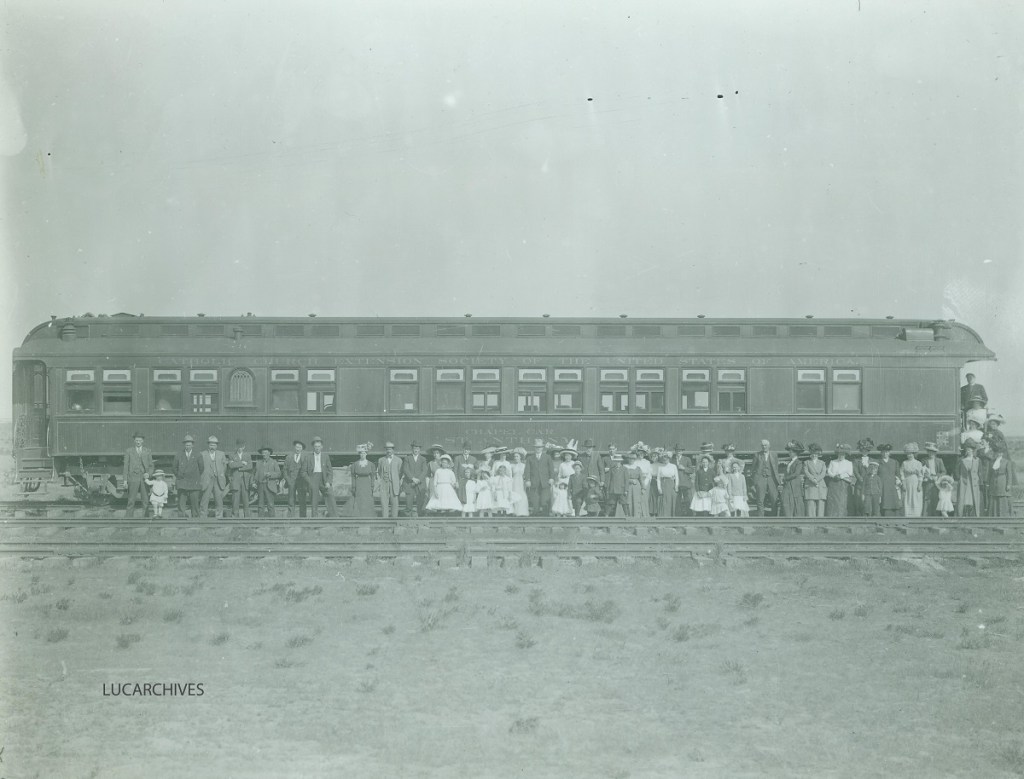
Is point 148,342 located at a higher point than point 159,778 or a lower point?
higher

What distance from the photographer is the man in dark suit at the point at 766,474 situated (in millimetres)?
15953

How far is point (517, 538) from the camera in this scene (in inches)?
506

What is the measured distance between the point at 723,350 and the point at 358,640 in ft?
38.2

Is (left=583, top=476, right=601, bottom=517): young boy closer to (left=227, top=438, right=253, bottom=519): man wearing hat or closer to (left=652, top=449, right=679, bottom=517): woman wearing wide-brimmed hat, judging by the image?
(left=652, top=449, right=679, bottom=517): woman wearing wide-brimmed hat

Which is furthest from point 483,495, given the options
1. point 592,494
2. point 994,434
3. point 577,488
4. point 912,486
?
point 994,434

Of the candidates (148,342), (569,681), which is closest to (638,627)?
(569,681)

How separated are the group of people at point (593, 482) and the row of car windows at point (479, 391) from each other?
60.9 inches

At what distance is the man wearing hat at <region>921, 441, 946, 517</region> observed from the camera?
15742 mm

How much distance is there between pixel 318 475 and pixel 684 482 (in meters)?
6.67

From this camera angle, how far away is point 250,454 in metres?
16.8

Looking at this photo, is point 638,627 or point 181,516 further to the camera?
point 181,516

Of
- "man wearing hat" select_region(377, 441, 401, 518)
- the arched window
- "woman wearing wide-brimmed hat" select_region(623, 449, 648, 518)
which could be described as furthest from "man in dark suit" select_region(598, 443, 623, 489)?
the arched window

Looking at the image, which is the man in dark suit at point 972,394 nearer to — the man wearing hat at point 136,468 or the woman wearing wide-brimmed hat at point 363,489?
the woman wearing wide-brimmed hat at point 363,489

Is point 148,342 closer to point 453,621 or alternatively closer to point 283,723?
point 453,621
